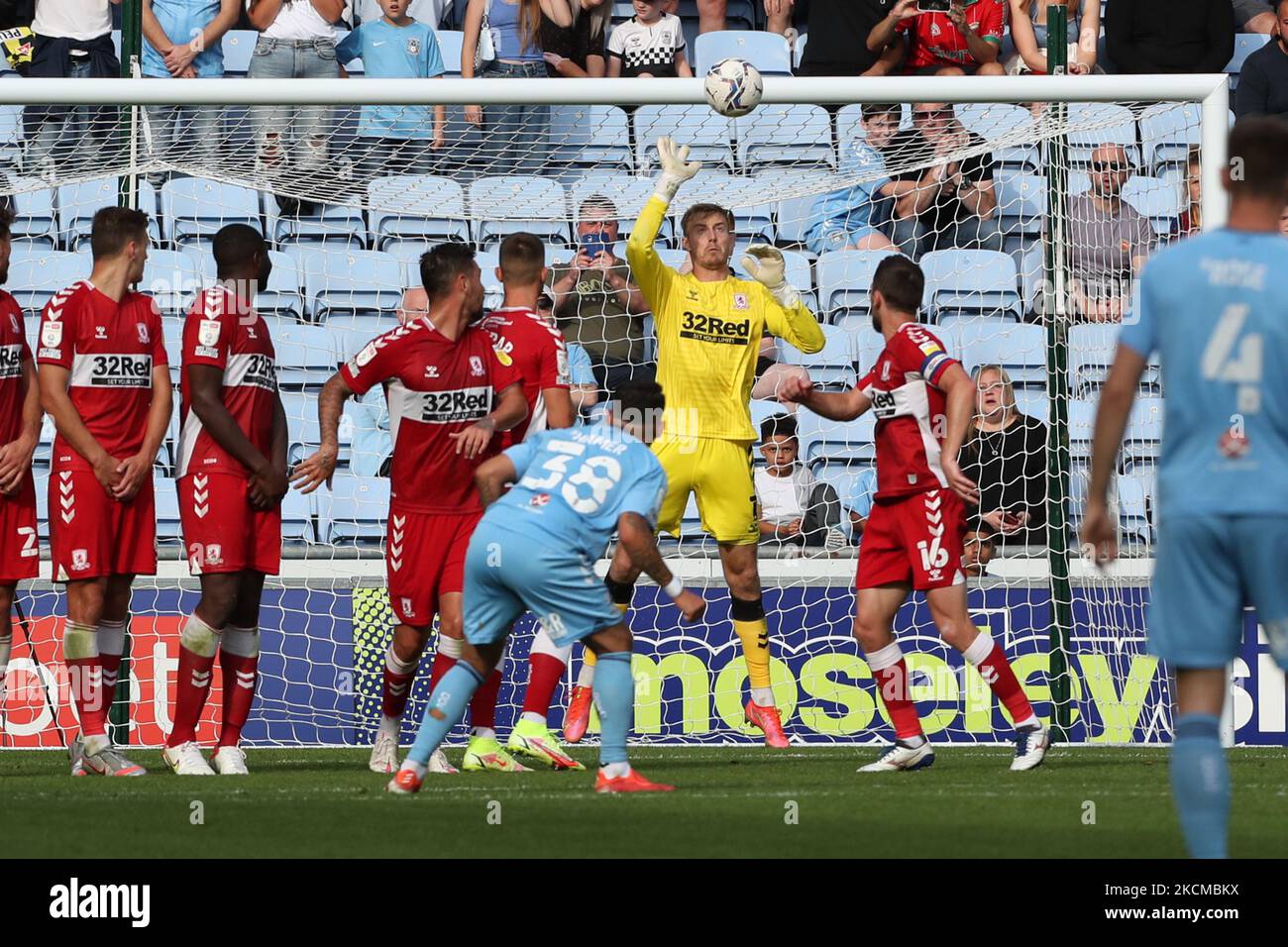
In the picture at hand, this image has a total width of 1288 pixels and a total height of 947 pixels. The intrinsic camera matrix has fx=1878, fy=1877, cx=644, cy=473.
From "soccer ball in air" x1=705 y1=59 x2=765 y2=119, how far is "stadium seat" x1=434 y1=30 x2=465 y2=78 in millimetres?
4699

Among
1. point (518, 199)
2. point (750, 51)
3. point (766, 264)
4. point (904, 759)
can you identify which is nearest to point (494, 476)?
point (904, 759)

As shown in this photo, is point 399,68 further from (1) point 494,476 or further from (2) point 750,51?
(1) point 494,476

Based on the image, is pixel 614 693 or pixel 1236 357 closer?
pixel 1236 357

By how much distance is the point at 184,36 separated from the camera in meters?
12.7

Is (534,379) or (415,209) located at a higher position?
(415,209)

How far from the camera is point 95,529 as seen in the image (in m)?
7.95

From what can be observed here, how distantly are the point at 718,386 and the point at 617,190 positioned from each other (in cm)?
267

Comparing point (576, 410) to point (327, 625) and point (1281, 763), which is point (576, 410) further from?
point (1281, 763)

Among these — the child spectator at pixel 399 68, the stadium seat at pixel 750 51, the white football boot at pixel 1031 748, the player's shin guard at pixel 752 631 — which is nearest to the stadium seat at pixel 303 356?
the child spectator at pixel 399 68

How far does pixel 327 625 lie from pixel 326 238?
9.35ft

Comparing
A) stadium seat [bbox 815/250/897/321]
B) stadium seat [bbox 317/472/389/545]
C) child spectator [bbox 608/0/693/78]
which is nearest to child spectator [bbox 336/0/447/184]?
child spectator [bbox 608/0/693/78]

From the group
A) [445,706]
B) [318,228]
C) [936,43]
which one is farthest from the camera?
[936,43]

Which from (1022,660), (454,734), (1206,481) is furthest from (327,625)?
(1206,481)
